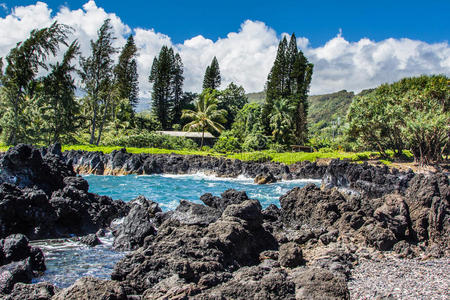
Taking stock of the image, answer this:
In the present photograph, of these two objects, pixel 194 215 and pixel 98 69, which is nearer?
pixel 194 215

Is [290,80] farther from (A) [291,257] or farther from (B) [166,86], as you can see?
(A) [291,257]

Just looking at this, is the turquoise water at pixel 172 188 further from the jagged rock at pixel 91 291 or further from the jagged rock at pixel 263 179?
the jagged rock at pixel 91 291

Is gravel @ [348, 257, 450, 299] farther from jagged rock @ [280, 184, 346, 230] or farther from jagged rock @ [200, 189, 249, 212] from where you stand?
jagged rock @ [200, 189, 249, 212]

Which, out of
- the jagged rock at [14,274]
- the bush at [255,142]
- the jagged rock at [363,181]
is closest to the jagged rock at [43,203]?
the jagged rock at [14,274]

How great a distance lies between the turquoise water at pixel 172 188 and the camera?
19.0 m

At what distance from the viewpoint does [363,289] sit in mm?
6602

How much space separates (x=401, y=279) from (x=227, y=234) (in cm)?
385

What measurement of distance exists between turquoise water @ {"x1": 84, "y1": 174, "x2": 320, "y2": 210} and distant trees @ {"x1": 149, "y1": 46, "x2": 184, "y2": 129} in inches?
1455

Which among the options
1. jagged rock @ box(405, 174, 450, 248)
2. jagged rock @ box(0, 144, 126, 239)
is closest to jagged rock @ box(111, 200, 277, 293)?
jagged rock @ box(0, 144, 126, 239)

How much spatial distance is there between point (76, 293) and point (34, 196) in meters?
6.24

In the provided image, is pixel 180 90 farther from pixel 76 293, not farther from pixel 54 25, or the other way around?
pixel 76 293

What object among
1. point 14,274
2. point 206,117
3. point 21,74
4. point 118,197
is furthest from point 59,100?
point 14,274

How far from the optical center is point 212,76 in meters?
69.1

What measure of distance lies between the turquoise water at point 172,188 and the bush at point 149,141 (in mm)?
16393
